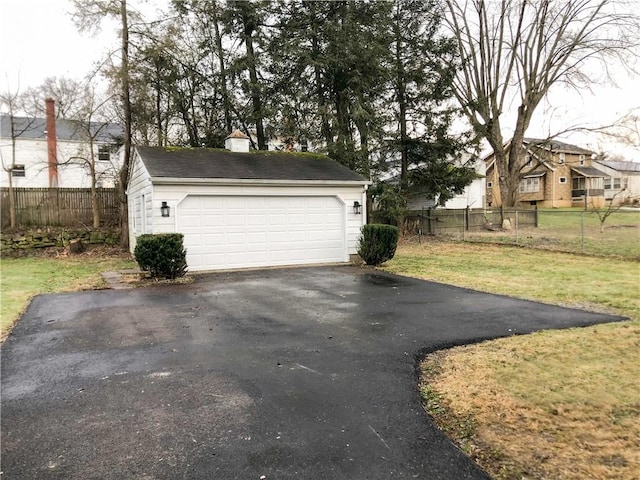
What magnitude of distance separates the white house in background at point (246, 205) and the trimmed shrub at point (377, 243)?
91 centimetres

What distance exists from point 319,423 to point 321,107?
1636 cm

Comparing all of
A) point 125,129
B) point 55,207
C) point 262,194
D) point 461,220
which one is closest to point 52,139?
point 55,207

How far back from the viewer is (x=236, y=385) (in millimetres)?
3887

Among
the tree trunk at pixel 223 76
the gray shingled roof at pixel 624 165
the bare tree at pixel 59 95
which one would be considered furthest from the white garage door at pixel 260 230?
the gray shingled roof at pixel 624 165

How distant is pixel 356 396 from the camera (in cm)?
362

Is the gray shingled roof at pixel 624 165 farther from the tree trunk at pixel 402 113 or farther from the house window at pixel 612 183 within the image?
the tree trunk at pixel 402 113

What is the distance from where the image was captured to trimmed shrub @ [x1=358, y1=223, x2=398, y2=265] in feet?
40.2

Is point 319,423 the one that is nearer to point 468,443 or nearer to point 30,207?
point 468,443

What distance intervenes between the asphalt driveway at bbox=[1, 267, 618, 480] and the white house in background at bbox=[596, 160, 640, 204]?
119ft

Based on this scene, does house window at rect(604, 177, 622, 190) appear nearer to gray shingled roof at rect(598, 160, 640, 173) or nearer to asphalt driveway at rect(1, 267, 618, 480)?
gray shingled roof at rect(598, 160, 640, 173)

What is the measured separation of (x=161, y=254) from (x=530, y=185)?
121 feet

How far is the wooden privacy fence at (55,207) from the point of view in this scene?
15.9m

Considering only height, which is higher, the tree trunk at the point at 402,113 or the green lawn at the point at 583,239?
the tree trunk at the point at 402,113

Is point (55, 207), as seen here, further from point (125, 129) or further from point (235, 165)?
point (235, 165)
